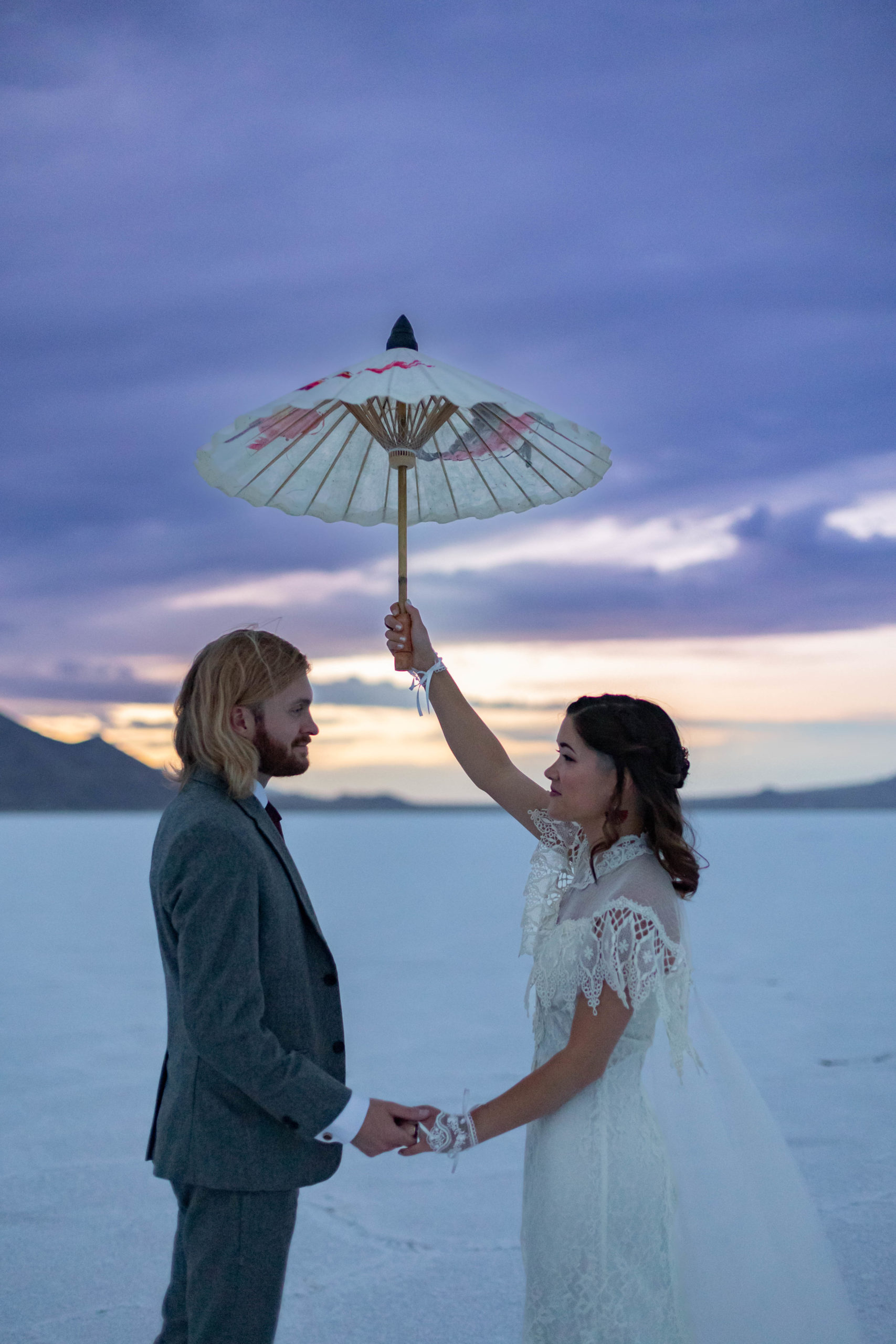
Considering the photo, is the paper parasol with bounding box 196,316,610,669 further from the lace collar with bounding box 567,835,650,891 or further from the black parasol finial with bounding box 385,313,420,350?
the lace collar with bounding box 567,835,650,891

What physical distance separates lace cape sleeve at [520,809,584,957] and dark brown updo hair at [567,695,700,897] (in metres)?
0.20

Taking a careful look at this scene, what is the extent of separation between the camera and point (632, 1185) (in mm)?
2197

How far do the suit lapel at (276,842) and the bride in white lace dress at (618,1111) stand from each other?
495 millimetres

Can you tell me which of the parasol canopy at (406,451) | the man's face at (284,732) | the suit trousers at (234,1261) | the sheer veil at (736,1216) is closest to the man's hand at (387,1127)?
the suit trousers at (234,1261)

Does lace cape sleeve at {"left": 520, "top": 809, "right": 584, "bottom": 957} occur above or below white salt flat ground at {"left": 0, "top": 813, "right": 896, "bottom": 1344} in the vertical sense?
above

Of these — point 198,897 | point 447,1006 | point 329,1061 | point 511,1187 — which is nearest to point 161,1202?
point 511,1187

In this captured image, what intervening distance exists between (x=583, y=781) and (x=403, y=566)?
641 millimetres

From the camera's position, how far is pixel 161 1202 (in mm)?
4250

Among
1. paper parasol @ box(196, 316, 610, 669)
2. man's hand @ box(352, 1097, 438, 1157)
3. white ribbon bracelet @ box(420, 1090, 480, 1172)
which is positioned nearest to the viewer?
man's hand @ box(352, 1097, 438, 1157)

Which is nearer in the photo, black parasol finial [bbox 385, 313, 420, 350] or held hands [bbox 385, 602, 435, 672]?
black parasol finial [bbox 385, 313, 420, 350]

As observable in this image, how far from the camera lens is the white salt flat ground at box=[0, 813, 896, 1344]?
348 cm

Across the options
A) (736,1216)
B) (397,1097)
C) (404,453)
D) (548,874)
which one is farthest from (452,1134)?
(397,1097)

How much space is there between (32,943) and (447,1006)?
18.1 feet

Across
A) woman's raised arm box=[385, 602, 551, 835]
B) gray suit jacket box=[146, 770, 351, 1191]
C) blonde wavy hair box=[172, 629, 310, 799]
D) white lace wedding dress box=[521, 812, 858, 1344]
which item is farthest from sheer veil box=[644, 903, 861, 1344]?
blonde wavy hair box=[172, 629, 310, 799]
